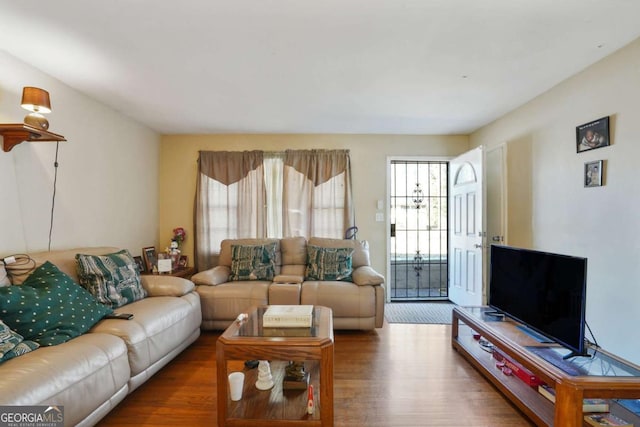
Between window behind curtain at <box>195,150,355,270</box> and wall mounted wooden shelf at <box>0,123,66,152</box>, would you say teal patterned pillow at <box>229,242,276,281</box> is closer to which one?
window behind curtain at <box>195,150,355,270</box>

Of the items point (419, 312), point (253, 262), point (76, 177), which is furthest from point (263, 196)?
point (419, 312)

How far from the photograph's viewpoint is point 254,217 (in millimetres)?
4094

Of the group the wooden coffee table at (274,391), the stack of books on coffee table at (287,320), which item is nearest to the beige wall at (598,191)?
the wooden coffee table at (274,391)

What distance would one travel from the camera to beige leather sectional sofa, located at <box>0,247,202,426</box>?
1289mm

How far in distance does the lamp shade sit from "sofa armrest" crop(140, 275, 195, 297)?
59.5 inches

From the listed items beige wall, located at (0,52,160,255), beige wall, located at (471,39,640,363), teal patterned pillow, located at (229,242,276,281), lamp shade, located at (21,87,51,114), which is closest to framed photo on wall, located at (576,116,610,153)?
beige wall, located at (471,39,640,363)

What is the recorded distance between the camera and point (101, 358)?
1.59 meters

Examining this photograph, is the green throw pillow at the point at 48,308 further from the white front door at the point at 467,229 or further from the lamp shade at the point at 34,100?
the white front door at the point at 467,229

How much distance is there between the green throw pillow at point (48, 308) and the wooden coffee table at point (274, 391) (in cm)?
90

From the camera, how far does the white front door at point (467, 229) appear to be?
3338 millimetres

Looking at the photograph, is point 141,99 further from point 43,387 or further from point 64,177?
point 43,387

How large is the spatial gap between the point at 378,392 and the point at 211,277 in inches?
77.0

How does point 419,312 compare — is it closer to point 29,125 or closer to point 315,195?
point 315,195

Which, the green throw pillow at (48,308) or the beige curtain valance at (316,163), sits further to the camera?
the beige curtain valance at (316,163)
